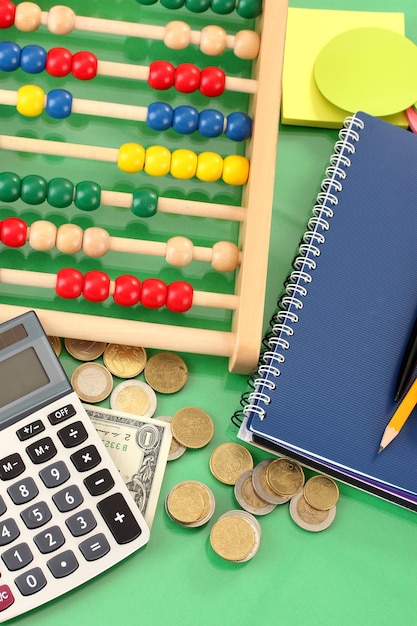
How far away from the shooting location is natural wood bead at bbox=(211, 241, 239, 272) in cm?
80

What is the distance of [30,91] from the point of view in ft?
2.66

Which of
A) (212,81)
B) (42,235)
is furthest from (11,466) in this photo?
(212,81)

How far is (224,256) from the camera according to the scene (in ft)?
2.64

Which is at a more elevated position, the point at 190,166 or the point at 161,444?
the point at 190,166

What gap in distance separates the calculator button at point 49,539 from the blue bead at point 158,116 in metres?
0.41

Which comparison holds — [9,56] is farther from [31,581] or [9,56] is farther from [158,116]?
[31,581]

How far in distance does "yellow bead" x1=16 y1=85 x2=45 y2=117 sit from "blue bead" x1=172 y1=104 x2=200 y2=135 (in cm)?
14

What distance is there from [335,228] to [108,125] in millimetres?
286

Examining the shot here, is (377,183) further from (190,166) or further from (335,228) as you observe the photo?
(190,166)

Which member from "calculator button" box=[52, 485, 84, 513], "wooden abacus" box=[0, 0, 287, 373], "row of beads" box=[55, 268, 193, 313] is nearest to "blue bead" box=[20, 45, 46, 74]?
"wooden abacus" box=[0, 0, 287, 373]

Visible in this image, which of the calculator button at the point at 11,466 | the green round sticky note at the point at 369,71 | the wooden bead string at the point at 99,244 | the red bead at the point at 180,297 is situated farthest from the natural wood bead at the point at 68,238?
the green round sticky note at the point at 369,71

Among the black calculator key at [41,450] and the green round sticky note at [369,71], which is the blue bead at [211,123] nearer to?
the green round sticky note at [369,71]

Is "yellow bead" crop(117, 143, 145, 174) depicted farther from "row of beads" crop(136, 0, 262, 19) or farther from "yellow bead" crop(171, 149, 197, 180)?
"row of beads" crop(136, 0, 262, 19)

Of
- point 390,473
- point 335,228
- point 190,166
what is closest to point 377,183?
point 335,228
